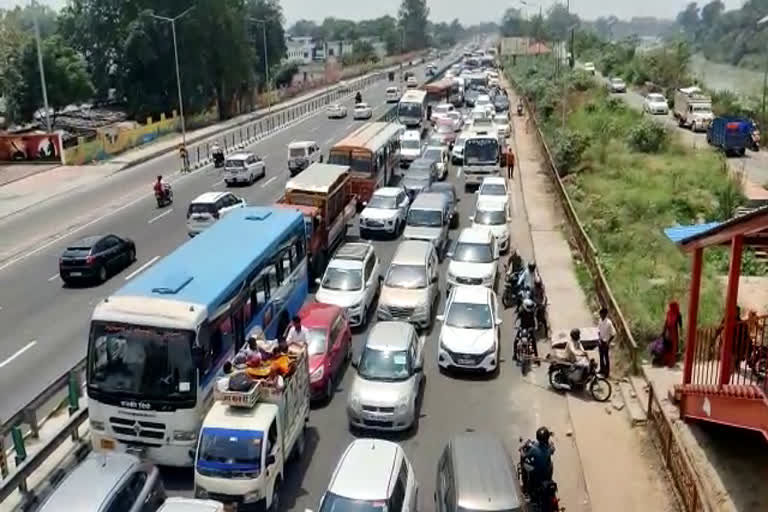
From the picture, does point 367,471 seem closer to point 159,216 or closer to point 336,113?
point 159,216

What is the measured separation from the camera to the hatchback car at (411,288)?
20.6 meters

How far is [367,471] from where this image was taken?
11.5m

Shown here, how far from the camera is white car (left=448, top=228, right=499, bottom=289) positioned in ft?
75.6

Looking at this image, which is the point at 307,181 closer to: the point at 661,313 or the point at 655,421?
the point at 661,313

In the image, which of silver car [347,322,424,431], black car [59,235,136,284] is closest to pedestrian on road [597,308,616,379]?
silver car [347,322,424,431]

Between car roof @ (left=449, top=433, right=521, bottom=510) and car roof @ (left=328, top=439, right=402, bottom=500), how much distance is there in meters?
0.93

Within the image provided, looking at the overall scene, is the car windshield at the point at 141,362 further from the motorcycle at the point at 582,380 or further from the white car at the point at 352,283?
the motorcycle at the point at 582,380

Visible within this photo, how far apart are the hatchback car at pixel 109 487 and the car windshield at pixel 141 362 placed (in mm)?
1591

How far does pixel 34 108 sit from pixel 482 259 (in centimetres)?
5597

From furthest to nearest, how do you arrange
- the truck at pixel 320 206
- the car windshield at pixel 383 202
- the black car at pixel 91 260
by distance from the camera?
the car windshield at pixel 383 202 → the truck at pixel 320 206 → the black car at pixel 91 260

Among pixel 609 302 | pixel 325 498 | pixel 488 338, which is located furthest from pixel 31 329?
pixel 609 302

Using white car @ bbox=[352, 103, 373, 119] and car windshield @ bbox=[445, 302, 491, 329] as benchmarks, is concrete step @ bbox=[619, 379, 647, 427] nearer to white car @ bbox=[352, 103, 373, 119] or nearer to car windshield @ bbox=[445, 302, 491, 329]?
car windshield @ bbox=[445, 302, 491, 329]

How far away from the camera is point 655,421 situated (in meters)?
15.1

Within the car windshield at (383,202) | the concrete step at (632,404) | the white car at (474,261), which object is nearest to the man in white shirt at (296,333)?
the concrete step at (632,404)
